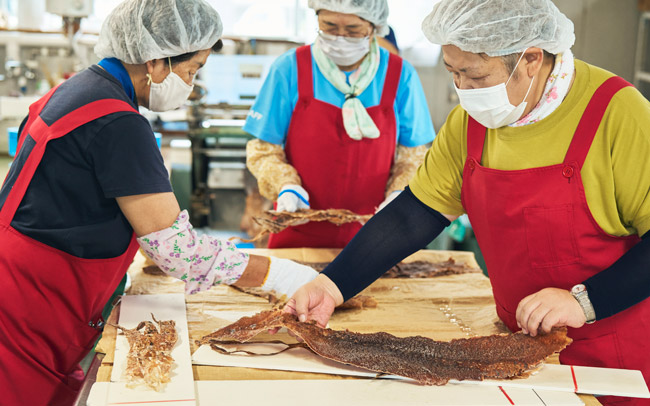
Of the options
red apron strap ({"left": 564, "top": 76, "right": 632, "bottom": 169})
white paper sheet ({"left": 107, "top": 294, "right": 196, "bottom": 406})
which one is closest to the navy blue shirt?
white paper sheet ({"left": 107, "top": 294, "right": 196, "bottom": 406})

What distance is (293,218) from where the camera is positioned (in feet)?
8.54

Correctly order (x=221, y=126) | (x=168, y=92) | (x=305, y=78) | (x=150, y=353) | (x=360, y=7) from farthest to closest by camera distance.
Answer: (x=221, y=126)
(x=305, y=78)
(x=360, y=7)
(x=168, y=92)
(x=150, y=353)

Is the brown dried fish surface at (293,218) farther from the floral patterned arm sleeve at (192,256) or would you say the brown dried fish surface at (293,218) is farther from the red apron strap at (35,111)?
the red apron strap at (35,111)

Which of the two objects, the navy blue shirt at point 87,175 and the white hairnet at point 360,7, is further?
the white hairnet at point 360,7

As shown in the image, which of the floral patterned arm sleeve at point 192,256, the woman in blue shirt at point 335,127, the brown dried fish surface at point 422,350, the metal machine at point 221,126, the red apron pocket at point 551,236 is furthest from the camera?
the metal machine at point 221,126

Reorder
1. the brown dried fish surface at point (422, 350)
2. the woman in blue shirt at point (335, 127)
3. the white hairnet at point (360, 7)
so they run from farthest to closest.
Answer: the woman in blue shirt at point (335, 127) < the white hairnet at point (360, 7) < the brown dried fish surface at point (422, 350)

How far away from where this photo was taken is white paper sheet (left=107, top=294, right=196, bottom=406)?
146 cm

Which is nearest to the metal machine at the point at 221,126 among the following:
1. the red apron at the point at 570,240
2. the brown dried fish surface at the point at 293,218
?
the brown dried fish surface at the point at 293,218

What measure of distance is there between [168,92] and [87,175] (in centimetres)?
39

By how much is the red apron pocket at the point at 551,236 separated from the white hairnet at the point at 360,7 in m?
1.31

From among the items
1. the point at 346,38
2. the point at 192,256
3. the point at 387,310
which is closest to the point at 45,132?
the point at 192,256

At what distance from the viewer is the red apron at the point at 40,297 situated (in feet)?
5.85

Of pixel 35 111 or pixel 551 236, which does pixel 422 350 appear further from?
pixel 35 111

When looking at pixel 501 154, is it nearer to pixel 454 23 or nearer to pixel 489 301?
pixel 454 23
